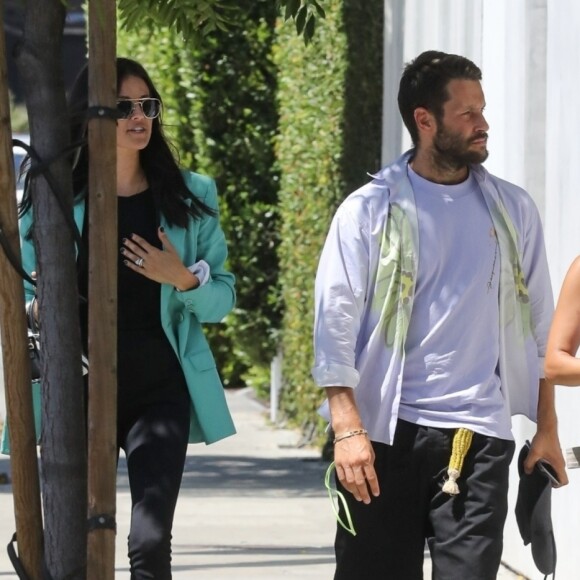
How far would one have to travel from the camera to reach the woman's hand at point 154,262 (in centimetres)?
429

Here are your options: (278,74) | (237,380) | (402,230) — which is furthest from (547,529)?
(237,380)

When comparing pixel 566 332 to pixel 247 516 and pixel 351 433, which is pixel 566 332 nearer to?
pixel 351 433

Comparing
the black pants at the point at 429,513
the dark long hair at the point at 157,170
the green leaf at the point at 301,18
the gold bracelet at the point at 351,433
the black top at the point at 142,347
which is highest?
the green leaf at the point at 301,18

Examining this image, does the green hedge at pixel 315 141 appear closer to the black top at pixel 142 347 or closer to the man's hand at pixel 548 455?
the black top at pixel 142 347

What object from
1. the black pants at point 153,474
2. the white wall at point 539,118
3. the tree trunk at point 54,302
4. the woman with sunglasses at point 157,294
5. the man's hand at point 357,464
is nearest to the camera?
the tree trunk at point 54,302

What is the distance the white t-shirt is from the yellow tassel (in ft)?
0.11

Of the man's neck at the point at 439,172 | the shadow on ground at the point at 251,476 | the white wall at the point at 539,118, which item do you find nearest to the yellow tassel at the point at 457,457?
the man's neck at the point at 439,172

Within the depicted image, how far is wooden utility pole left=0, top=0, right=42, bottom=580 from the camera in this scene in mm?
3496

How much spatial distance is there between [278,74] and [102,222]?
8940mm

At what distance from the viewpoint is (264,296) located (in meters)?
12.5

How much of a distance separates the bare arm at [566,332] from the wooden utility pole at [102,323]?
100cm

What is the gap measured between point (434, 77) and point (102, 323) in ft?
3.97

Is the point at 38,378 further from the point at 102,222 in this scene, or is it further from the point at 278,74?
the point at 278,74

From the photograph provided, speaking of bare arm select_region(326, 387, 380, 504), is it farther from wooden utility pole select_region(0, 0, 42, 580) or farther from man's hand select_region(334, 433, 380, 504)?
wooden utility pole select_region(0, 0, 42, 580)
